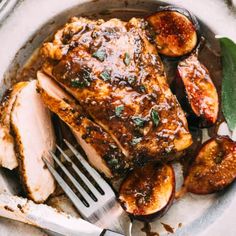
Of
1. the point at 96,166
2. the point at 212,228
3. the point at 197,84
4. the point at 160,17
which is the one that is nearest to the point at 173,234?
A: the point at 212,228

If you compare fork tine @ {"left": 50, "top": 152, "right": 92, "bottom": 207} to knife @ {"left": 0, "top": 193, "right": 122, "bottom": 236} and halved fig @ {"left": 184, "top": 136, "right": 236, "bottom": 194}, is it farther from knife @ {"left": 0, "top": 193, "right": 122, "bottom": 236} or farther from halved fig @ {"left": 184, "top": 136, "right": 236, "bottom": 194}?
halved fig @ {"left": 184, "top": 136, "right": 236, "bottom": 194}

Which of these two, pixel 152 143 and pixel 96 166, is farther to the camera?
pixel 96 166

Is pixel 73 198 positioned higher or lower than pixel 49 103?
lower

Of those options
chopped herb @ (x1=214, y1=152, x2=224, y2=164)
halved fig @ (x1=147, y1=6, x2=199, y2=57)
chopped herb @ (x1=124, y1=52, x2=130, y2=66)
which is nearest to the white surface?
halved fig @ (x1=147, y1=6, x2=199, y2=57)

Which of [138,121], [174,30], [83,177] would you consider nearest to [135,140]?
[138,121]

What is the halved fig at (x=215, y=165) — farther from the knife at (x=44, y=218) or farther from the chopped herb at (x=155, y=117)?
the knife at (x=44, y=218)

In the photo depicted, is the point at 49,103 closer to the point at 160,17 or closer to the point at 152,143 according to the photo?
the point at 152,143

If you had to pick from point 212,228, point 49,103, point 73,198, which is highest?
point 49,103
